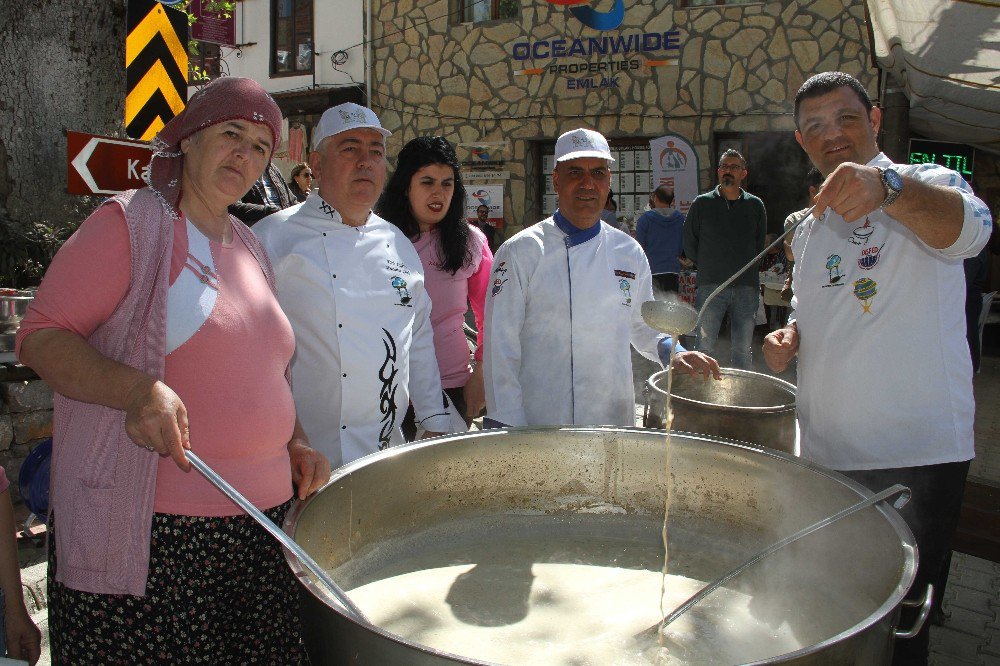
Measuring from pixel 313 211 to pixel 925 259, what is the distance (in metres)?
1.77

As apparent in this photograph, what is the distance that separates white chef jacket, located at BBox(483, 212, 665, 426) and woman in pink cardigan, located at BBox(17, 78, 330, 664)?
0.92 metres

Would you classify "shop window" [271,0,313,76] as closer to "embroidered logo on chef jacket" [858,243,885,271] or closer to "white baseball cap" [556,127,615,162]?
"white baseball cap" [556,127,615,162]

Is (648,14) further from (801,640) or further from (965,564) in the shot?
(801,640)

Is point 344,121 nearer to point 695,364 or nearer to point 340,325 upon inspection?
point 340,325

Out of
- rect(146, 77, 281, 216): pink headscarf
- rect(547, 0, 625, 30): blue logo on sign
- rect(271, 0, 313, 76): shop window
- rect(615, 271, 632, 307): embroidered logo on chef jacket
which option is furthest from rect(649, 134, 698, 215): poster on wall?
rect(146, 77, 281, 216): pink headscarf

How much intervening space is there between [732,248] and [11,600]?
236 inches

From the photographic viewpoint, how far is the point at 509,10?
41.9ft

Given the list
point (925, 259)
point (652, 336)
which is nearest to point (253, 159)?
point (652, 336)

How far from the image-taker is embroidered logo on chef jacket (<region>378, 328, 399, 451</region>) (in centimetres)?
241

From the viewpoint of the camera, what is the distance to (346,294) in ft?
7.71

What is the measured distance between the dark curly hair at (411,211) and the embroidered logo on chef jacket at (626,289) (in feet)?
2.75

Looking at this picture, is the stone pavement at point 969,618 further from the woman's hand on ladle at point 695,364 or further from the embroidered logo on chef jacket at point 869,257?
the embroidered logo on chef jacket at point 869,257

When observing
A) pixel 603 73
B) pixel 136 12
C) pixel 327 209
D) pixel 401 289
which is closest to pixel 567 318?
pixel 401 289

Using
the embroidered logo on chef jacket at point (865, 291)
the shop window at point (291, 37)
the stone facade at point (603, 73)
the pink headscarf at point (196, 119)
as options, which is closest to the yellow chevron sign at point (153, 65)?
the pink headscarf at point (196, 119)
